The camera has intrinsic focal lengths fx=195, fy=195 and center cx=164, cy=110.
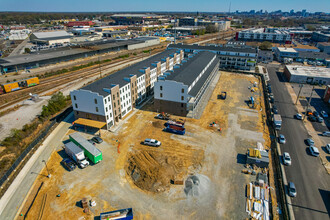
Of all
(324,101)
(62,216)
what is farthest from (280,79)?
(62,216)

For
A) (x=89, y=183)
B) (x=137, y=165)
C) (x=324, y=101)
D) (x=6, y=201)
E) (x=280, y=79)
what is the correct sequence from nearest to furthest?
(x=6, y=201)
(x=89, y=183)
(x=137, y=165)
(x=324, y=101)
(x=280, y=79)

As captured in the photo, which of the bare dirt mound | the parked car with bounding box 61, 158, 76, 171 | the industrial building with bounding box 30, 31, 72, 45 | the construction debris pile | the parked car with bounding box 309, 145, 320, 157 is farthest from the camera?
the industrial building with bounding box 30, 31, 72, 45

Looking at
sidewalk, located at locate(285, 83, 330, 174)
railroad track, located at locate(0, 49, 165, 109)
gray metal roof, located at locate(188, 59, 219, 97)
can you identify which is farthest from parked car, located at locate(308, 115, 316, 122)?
railroad track, located at locate(0, 49, 165, 109)

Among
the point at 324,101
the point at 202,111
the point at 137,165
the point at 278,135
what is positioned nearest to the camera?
the point at 137,165

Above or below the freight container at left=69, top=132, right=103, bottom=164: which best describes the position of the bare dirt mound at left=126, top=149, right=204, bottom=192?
below

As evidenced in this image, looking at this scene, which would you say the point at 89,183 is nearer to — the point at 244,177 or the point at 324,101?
the point at 244,177

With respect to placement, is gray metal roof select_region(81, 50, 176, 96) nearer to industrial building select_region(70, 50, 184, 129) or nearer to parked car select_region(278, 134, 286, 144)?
industrial building select_region(70, 50, 184, 129)
